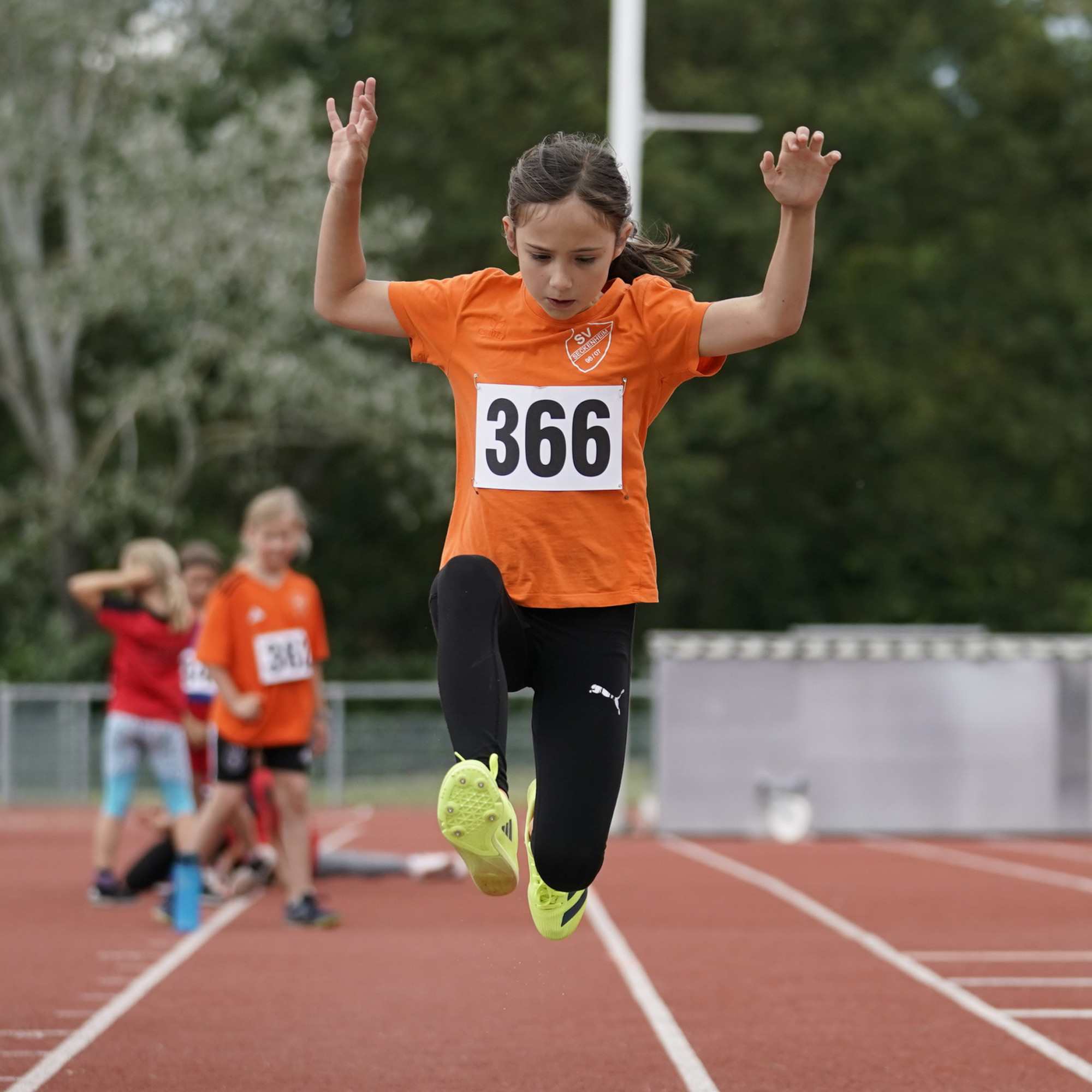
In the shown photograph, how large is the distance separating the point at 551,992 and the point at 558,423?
3.28m

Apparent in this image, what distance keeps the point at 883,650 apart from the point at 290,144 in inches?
425

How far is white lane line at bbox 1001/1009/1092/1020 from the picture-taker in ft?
20.2

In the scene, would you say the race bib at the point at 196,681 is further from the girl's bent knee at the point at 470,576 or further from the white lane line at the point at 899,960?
the girl's bent knee at the point at 470,576

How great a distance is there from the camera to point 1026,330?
109 feet

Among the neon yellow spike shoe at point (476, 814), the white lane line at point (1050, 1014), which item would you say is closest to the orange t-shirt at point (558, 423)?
the neon yellow spike shoe at point (476, 814)

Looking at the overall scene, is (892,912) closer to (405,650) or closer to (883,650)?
(883,650)

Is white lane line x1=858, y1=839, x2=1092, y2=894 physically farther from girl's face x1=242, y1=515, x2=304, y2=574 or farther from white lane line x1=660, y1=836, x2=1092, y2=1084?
girl's face x1=242, y1=515, x2=304, y2=574

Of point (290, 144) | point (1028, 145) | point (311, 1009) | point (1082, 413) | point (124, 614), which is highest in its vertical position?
point (1028, 145)

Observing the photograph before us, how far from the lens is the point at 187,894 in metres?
8.36

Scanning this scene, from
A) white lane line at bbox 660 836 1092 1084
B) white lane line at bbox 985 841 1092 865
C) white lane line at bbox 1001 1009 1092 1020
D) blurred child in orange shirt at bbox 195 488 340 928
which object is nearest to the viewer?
white lane line at bbox 660 836 1092 1084

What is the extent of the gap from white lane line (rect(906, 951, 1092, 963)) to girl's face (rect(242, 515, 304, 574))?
11.0 feet

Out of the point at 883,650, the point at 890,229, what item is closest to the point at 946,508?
the point at 890,229

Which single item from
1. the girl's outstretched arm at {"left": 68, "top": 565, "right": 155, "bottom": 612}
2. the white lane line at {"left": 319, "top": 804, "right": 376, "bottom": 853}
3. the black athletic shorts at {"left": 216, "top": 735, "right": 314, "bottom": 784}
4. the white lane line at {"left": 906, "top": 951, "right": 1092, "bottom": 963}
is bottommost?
the white lane line at {"left": 319, "top": 804, "right": 376, "bottom": 853}

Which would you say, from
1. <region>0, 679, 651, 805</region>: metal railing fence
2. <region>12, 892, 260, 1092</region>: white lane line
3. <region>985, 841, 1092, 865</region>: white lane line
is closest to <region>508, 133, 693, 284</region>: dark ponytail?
<region>12, 892, 260, 1092</region>: white lane line
